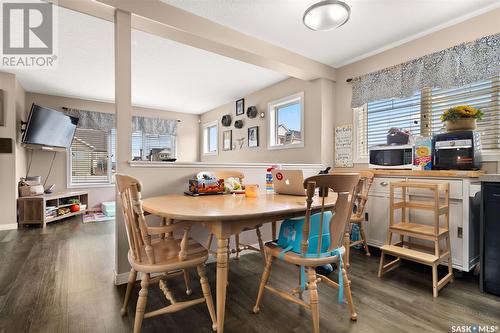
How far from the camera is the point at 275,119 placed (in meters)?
4.68

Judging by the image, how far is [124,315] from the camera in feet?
5.47

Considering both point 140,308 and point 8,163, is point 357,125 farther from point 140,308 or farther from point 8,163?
point 8,163

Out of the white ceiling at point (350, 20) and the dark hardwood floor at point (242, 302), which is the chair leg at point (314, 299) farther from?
the white ceiling at point (350, 20)

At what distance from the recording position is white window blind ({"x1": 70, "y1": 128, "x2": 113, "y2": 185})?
5.54 meters

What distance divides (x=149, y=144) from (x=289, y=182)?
17.5 feet

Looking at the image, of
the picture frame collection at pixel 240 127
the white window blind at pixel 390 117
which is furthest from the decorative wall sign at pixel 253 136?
the white window blind at pixel 390 117

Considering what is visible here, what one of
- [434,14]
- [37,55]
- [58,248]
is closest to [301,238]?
[434,14]

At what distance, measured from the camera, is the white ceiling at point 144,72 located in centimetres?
296

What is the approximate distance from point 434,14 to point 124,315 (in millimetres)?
3650

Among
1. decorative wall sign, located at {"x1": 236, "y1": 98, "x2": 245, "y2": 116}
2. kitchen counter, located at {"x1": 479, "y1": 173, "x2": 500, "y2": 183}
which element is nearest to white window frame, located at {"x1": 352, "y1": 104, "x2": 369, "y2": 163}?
kitchen counter, located at {"x1": 479, "y1": 173, "x2": 500, "y2": 183}

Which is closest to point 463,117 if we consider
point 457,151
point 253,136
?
point 457,151

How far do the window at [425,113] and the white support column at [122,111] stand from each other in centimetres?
282

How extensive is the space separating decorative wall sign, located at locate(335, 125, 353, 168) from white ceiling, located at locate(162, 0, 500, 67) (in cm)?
104

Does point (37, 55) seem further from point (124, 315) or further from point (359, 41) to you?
point (359, 41)
